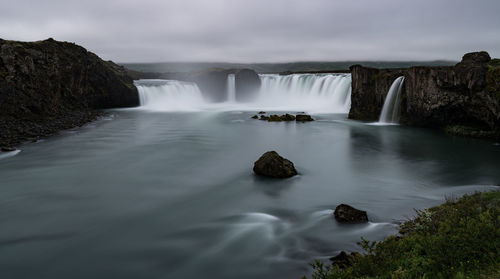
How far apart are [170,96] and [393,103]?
4102cm

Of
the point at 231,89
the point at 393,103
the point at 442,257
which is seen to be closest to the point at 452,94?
the point at 393,103

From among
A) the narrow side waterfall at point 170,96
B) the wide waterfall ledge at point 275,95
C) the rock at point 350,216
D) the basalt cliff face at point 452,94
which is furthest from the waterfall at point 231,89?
the rock at point 350,216

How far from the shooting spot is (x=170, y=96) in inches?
2435

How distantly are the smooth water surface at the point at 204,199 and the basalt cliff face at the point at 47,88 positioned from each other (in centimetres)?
473

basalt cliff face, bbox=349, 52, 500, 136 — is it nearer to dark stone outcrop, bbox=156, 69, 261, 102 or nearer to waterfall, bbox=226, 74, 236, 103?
dark stone outcrop, bbox=156, 69, 261, 102

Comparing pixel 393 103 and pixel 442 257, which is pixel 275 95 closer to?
pixel 393 103

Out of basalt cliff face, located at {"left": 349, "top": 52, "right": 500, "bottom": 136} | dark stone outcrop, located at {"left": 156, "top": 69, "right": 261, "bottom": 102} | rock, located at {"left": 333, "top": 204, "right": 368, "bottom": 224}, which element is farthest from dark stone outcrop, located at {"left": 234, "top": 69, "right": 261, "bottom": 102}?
rock, located at {"left": 333, "top": 204, "right": 368, "bottom": 224}

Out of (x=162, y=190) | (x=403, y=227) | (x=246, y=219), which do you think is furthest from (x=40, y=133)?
(x=403, y=227)

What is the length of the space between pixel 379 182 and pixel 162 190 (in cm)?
971

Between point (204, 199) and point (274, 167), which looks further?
point (274, 167)

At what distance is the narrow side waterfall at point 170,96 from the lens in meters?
57.7

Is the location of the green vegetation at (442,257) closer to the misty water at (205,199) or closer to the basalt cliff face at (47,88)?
the misty water at (205,199)

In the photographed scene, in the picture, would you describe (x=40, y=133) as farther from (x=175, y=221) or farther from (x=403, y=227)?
(x=403, y=227)

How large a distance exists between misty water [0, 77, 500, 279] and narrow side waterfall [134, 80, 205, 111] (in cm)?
3207
